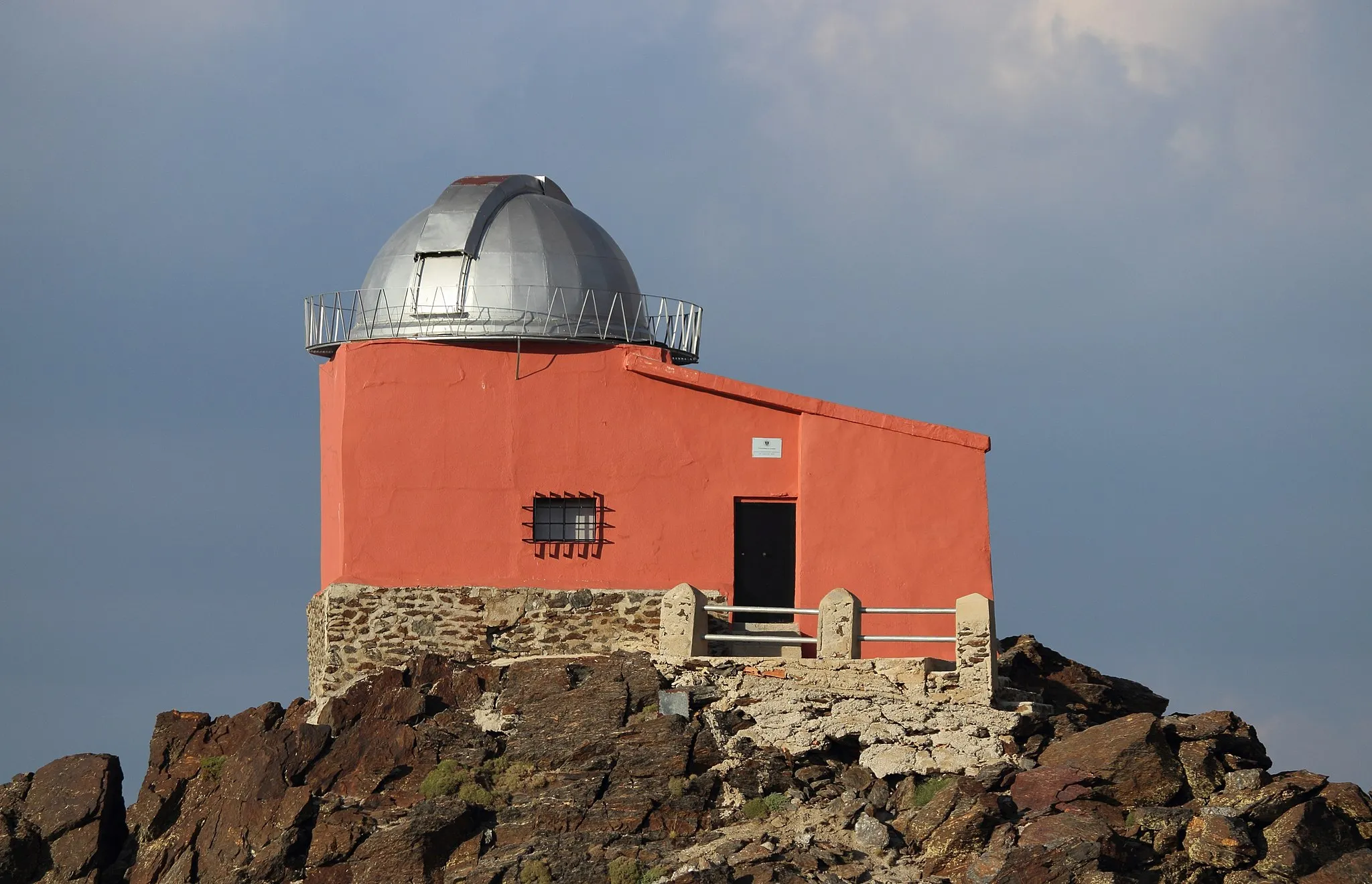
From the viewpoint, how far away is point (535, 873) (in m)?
24.2

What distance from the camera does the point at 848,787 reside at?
1006 inches

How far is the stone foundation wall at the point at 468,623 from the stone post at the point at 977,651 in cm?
506

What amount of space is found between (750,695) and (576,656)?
3.19 meters

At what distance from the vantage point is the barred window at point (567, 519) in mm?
30406

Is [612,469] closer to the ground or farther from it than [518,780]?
farther from it

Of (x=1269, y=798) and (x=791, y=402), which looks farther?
(x=791, y=402)

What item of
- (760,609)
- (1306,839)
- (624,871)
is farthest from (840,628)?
(1306,839)

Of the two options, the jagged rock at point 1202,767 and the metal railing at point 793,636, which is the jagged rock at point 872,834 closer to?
the metal railing at point 793,636

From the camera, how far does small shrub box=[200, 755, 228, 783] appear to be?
94.2ft

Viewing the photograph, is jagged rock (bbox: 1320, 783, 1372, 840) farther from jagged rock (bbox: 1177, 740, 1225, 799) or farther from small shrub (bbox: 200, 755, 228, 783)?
small shrub (bbox: 200, 755, 228, 783)

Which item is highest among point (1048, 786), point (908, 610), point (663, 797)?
point (908, 610)

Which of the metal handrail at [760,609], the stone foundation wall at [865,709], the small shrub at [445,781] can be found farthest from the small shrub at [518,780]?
the metal handrail at [760,609]

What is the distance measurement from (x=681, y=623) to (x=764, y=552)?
9.30ft

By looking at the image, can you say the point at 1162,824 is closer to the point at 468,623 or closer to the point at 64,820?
the point at 468,623
